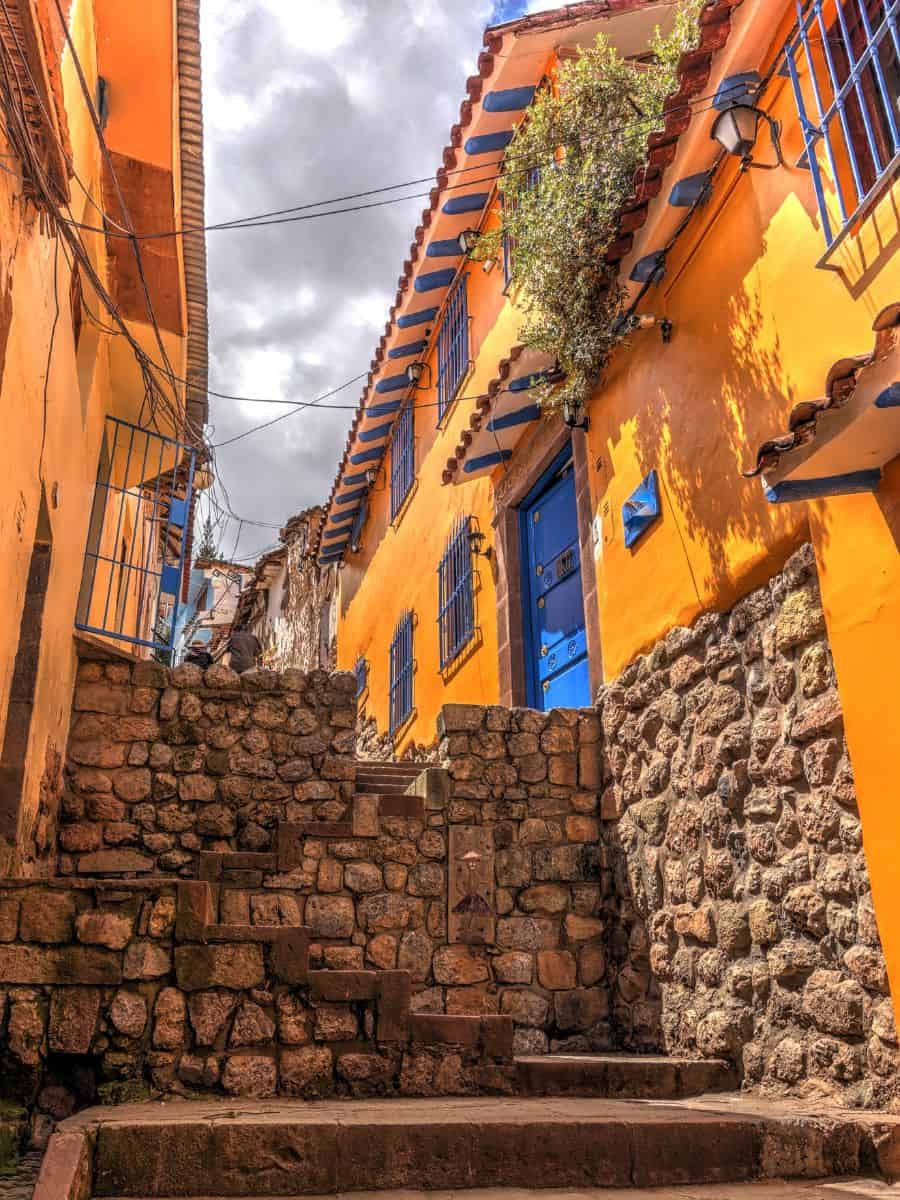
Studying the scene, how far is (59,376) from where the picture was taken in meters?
5.36

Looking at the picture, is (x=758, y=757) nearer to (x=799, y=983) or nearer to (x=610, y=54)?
(x=799, y=983)

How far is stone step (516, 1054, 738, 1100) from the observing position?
4295 millimetres

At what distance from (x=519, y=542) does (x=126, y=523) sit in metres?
5.10

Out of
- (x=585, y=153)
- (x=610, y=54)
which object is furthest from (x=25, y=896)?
(x=610, y=54)

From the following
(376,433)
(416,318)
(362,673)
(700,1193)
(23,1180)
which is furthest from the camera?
(362,673)

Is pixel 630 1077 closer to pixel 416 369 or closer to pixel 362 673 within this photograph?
pixel 416 369

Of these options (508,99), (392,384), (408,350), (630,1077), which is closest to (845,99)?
(630,1077)

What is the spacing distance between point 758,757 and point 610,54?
5010 millimetres

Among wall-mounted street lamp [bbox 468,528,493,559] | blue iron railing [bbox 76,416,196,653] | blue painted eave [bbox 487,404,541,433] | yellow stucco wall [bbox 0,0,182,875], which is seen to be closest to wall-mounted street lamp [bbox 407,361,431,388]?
blue iron railing [bbox 76,416,196,653]

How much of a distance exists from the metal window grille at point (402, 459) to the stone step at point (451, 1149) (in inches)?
363

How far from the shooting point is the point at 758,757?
4508 millimetres

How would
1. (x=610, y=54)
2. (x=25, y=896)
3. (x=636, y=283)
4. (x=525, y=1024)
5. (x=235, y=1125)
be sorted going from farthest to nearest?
(x=610, y=54) < (x=636, y=283) < (x=525, y=1024) < (x=25, y=896) < (x=235, y=1125)

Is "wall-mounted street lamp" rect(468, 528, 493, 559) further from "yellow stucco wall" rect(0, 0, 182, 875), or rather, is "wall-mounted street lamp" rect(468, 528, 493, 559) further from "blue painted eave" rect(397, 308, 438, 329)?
"blue painted eave" rect(397, 308, 438, 329)

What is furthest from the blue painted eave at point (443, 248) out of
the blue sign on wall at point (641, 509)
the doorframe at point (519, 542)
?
the blue sign on wall at point (641, 509)
